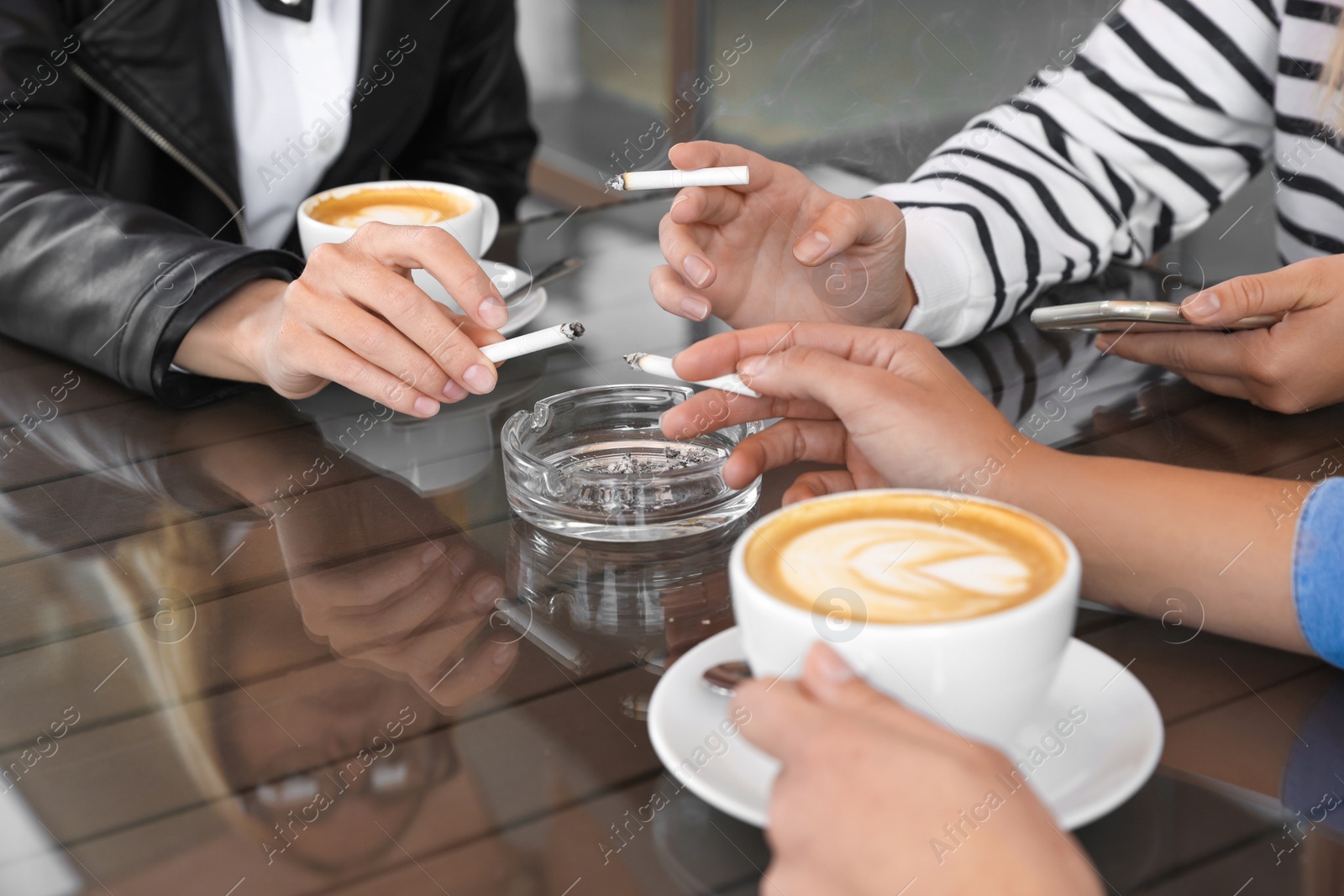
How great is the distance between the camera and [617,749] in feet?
1.81

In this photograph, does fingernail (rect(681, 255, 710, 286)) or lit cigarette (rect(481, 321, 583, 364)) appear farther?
fingernail (rect(681, 255, 710, 286))

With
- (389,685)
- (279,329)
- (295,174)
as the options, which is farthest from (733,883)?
(295,174)

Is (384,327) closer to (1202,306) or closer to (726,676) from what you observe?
(726,676)

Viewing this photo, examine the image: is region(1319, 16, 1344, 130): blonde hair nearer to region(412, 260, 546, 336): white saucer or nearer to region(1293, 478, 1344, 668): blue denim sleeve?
region(1293, 478, 1344, 668): blue denim sleeve

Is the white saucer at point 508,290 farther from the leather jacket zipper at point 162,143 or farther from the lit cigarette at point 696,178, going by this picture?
the leather jacket zipper at point 162,143

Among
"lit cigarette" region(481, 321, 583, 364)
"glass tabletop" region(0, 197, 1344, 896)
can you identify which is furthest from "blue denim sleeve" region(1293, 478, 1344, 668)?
"lit cigarette" region(481, 321, 583, 364)

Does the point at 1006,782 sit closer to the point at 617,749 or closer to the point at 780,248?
the point at 617,749

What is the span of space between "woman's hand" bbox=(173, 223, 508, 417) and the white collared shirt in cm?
68

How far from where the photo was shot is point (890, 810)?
1.37ft

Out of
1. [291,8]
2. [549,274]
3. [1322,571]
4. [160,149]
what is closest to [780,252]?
[549,274]

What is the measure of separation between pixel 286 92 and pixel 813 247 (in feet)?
3.12

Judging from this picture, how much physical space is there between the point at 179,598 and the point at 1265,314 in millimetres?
848

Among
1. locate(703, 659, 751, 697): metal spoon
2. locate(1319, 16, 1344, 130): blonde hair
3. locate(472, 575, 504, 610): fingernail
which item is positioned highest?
→ locate(1319, 16, 1344, 130): blonde hair

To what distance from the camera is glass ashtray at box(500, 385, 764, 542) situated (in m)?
0.75
